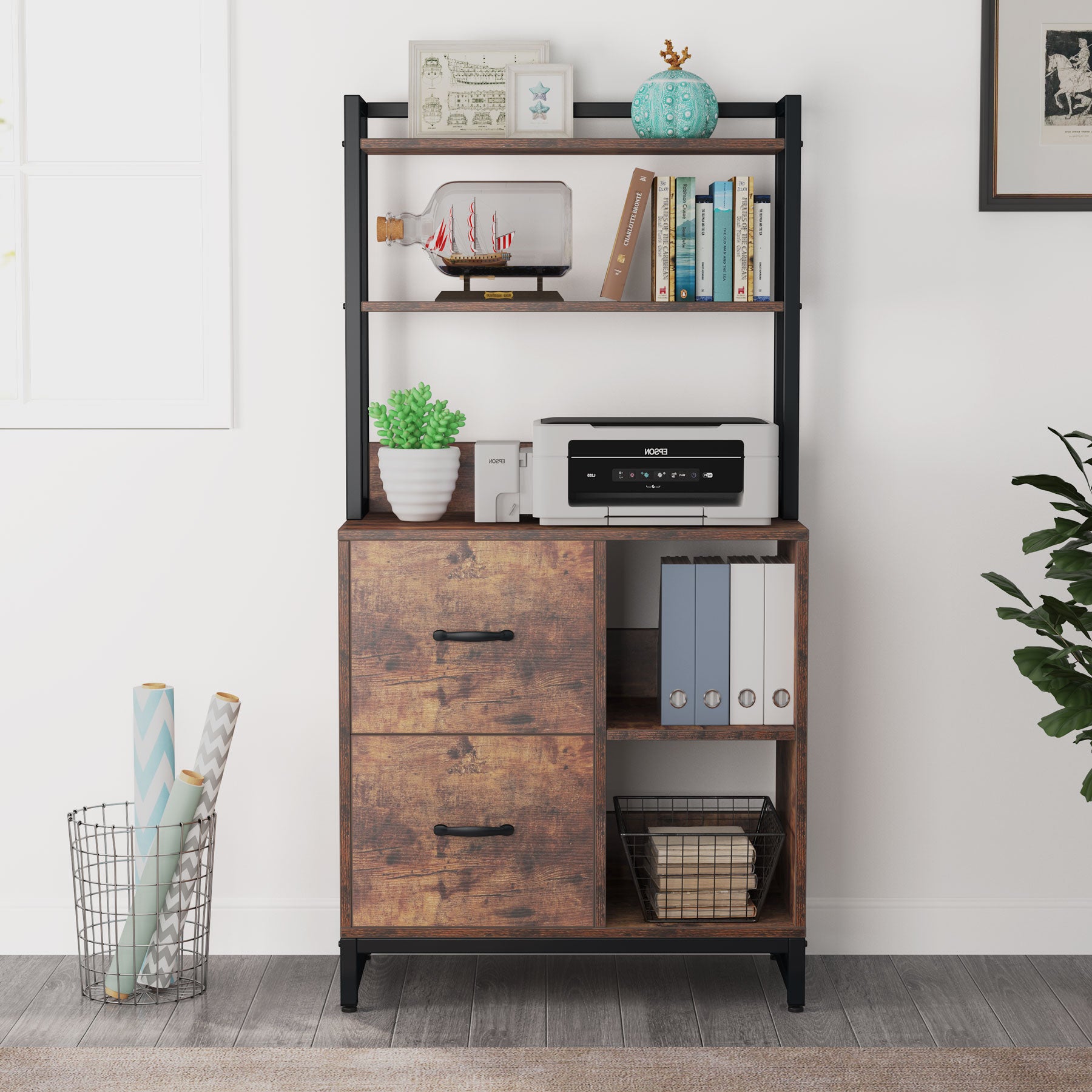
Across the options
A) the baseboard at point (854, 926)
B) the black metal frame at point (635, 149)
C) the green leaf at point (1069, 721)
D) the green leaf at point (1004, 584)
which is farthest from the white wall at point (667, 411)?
the green leaf at point (1069, 721)

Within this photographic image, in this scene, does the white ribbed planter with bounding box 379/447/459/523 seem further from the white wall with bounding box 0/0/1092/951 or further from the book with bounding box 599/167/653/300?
the book with bounding box 599/167/653/300

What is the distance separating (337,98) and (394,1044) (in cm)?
196

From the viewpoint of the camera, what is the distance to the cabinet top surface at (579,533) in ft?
7.38

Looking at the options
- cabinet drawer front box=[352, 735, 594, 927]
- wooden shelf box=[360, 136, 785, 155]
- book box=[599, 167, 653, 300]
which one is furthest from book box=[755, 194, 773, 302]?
cabinet drawer front box=[352, 735, 594, 927]

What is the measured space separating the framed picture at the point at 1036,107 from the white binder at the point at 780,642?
965 millimetres

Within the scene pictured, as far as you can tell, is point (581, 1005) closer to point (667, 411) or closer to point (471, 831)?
point (471, 831)

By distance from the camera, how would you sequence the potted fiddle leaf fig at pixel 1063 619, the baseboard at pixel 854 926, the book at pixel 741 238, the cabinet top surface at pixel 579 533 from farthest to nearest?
1. the baseboard at pixel 854 926
2. the book at pixel 741 238
3. the cabinet top surface at pixel 579 533
4. the potted fiddle leaf fig at pixel 1063 619

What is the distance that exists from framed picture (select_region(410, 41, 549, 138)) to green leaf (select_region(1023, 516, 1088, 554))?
132cm

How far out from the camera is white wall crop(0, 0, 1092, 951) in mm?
2533

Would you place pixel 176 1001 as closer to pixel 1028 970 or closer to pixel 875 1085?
pixel 875 1085

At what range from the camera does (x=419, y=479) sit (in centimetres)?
235

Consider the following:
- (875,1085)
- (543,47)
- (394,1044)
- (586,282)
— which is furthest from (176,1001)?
(543,47)

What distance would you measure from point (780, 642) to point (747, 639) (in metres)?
0.06

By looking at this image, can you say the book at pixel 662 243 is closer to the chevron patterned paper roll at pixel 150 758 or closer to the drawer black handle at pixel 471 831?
the drawer black handle at pixel 471 831
